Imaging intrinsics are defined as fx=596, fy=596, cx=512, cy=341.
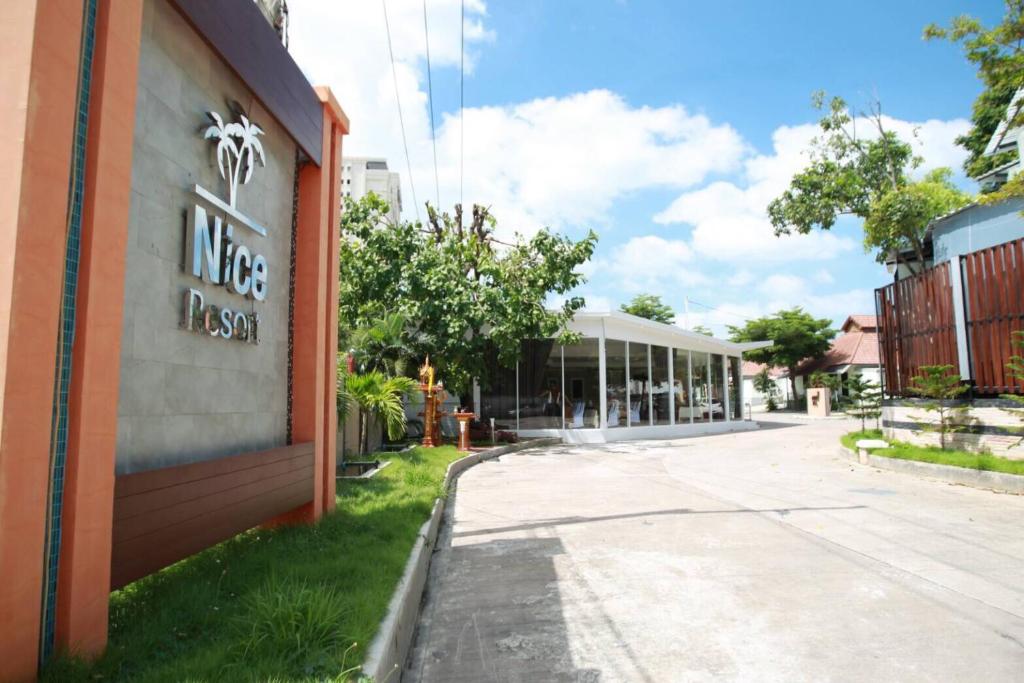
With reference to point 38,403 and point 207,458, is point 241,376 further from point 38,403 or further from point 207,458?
point 38,403

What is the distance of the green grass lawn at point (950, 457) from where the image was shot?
886cm

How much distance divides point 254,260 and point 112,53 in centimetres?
207

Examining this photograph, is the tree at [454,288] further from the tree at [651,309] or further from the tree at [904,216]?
the tree at [651,309]

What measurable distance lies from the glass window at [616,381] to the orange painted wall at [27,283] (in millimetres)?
16200

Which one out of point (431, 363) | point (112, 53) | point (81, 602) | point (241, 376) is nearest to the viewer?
point (81, 602)

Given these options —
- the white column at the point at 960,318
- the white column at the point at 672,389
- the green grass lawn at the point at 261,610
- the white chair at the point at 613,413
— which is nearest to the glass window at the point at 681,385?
the white column at the point at 672,389

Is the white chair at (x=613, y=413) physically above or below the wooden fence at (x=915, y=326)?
below

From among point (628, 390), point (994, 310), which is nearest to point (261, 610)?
point (994, 310)

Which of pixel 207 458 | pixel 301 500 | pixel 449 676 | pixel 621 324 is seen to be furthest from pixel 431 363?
pixel 449 676

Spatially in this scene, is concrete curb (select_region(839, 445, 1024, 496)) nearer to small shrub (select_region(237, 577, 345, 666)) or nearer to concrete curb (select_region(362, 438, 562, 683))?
concrete curb (select_region(362, 438, 562, 683))

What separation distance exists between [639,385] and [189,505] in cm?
1654

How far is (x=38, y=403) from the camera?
92.7 inches

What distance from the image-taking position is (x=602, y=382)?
17.9 meters

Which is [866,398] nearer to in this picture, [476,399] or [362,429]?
[476,399]
